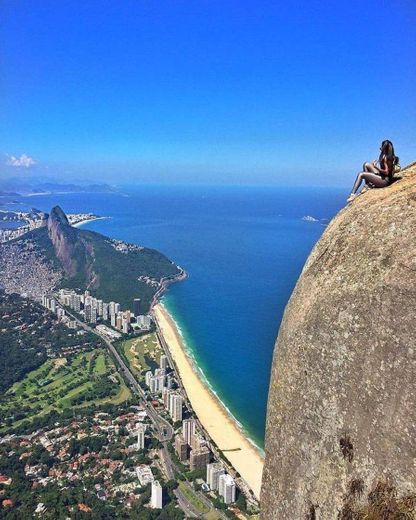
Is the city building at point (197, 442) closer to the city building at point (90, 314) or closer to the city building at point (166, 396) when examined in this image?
the city building at point (166, 396)

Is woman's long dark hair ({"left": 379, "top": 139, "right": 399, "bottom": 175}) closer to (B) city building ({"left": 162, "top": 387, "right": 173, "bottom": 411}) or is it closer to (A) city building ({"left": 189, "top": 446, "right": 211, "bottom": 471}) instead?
(A) city building ({"left": 189, "top": 446, "right": 211, "bottom": 471})

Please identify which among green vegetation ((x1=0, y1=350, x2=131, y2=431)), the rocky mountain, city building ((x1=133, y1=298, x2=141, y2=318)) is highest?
the rocky mountain

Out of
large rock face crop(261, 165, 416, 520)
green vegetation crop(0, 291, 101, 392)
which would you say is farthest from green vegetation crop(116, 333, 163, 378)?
large rock face crop(261, 165, 416, 520)

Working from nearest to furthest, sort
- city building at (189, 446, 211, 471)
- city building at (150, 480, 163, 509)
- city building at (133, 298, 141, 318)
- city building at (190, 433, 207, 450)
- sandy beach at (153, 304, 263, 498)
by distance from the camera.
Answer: city building at (150, 480, 163, 509) → sandy beach at (153, 304, 263, 498) → city building at (189, 446, 211, 471) → city building at (190, 433, 207, 450) → city building at (133, 298, 141, 318)

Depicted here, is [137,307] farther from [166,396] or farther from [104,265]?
[166,396]

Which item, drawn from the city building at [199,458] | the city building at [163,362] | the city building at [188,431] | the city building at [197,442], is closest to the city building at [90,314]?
the city building at [163,362]

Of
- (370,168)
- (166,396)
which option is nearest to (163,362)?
(166,396)
